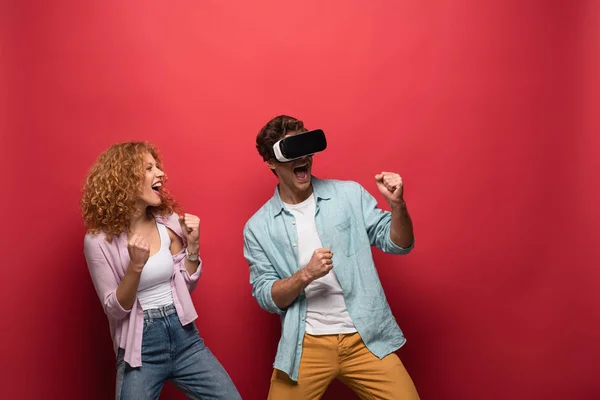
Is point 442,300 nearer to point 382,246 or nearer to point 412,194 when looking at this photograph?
point 412,194

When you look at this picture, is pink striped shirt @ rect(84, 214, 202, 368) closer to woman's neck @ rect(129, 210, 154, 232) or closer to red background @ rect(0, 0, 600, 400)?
woman's neck @ rect(129, 210, 154, 232)

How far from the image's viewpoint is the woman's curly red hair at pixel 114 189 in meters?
2.60

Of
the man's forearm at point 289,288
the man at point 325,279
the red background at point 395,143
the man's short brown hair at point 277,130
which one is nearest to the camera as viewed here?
the man's forearm at point 289,288

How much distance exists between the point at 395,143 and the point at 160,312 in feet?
4.55

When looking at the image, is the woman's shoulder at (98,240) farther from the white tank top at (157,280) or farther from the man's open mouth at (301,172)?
the man's open mouth at (301,172)

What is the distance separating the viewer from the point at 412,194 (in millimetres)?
3254

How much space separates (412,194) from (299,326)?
985 millimetres

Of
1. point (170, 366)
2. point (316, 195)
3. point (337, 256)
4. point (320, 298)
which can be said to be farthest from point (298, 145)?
point (170, 366)

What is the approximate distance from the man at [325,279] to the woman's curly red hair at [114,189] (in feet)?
1.68

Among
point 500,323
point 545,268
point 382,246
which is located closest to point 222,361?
point 382,246

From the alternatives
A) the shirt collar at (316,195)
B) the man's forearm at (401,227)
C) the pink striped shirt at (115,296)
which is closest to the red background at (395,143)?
the shirt collar at (316,195)

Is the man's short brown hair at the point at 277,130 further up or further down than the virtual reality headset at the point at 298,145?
further up

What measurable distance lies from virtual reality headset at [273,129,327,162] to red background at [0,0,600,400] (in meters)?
0.60

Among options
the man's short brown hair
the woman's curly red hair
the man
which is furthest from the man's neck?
the woman's curly red hair
